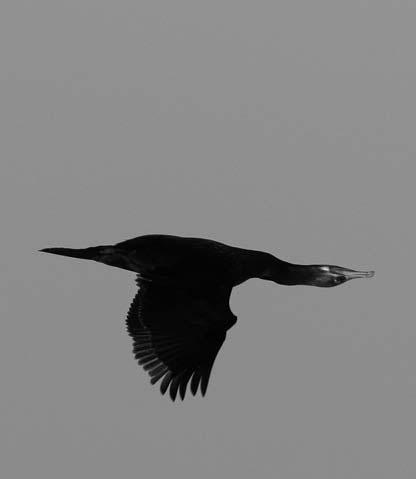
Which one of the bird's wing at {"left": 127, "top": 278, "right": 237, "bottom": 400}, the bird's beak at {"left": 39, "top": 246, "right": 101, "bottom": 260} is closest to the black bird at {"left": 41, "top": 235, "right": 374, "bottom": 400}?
the bird's wing at {"left": 127, "top": 278, "right": 237, "bottom": 400}

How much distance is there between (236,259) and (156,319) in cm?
80

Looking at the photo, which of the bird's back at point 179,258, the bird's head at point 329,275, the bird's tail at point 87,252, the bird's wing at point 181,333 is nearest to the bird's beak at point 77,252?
the bird's tail at point 87,252

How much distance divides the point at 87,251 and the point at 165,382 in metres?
1.25

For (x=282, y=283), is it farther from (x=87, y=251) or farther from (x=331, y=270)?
(x=87, y=251)

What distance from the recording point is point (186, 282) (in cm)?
1731

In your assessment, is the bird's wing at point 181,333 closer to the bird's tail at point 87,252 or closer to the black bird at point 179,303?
the black bird at point 179,303

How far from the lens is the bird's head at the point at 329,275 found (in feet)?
58.4

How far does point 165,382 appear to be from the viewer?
1728 centimetres

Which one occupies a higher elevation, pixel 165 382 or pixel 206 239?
Result: pixel 206 239

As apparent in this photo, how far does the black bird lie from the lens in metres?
17.3

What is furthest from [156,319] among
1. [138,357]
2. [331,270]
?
[331,270]

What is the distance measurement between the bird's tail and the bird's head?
5.51 feet

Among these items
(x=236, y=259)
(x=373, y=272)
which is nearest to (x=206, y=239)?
(x=236, y=259)

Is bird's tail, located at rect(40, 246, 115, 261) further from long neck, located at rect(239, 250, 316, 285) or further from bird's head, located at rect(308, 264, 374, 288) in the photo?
bird's head, located at rect(308, 264, 374, 288)
